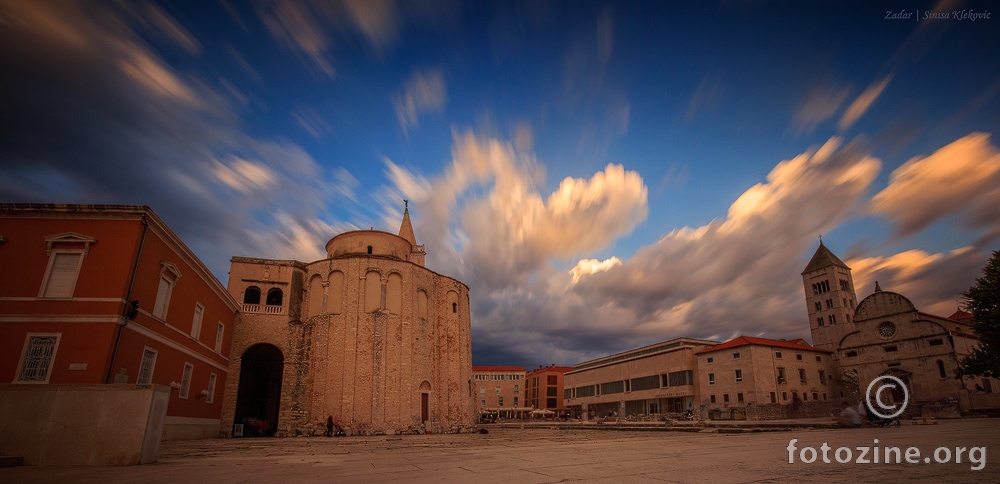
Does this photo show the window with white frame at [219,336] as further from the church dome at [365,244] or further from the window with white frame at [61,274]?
the window with white frame at [61,274]

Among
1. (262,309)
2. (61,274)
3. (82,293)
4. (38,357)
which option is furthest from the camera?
(262,309)

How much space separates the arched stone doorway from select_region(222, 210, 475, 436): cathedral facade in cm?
7

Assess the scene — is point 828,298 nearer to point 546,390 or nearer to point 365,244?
point 546,390

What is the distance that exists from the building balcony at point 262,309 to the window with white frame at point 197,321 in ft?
23.5

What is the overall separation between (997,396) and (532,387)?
73.7m

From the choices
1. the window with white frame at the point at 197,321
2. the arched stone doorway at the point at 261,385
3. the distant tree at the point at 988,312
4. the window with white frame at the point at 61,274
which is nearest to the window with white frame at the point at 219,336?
the window with white frame at the point at 197,321

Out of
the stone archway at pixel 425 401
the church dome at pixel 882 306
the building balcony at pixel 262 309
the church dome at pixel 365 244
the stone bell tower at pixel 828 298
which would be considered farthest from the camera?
the stone bell tower at pixel 828 298

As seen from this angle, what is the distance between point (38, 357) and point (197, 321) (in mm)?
7744

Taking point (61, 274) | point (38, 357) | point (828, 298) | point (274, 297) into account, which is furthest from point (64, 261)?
point (828, 298)

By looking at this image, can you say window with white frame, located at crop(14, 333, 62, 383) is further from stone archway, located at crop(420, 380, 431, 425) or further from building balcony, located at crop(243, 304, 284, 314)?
stone archway, located at crop(420, 380, 431, 425)

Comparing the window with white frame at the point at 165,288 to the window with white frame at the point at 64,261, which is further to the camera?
the window with white frame at the point at 165,288

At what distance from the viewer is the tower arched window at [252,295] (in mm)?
30725

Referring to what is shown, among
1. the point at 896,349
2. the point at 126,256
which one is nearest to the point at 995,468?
the point at 126,256

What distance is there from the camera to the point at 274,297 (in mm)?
31547
